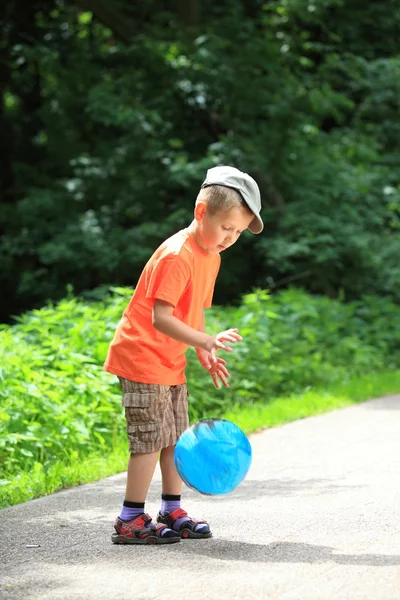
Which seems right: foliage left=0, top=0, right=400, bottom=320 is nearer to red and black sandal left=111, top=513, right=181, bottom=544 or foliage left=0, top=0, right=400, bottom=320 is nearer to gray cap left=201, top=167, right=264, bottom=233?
gray cap left=201, top=167, right=264, bottom=233

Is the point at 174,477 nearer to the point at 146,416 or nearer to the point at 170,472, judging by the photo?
the point at 170,472

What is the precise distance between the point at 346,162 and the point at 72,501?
8.98m

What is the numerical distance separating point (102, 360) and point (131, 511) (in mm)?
3180

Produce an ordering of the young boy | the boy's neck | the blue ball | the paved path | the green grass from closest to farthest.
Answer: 1. the paved path
2. the blue ball
3. the young boy
4. the boy's neck
5. the green grass

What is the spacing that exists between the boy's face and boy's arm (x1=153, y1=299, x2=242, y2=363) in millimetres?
343

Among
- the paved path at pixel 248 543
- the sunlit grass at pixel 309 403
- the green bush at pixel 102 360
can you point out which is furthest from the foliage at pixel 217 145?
the paved path at pixel 248 543

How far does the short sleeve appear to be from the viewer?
407 centimetres

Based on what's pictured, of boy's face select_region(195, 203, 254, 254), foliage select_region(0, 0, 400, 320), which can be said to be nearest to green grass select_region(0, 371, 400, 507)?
boy's face select_region(195, 203, 254, 254)

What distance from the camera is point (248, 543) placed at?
4086 millimetres

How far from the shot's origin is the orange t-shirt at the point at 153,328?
164 inches

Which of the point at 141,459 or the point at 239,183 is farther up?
the point at 239,183

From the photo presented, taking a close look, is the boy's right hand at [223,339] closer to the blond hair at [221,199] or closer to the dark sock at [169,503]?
the blond hair at [221,199]

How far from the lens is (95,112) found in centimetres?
1235

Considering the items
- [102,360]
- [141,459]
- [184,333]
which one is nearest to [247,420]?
[102,360]
